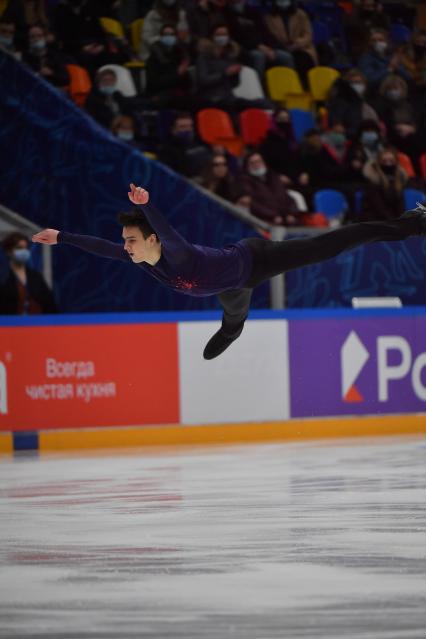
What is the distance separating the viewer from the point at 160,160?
12.0 meters

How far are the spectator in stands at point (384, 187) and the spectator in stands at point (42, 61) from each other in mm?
3339

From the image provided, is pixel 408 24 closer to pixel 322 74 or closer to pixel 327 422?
pixel 322 74

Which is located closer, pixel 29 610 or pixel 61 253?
pixel 29 610

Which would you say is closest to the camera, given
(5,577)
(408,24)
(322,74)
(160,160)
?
(5,577)

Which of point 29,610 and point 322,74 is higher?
point 322,74

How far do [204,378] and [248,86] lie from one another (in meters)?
4.98

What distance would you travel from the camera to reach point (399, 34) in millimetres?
17281

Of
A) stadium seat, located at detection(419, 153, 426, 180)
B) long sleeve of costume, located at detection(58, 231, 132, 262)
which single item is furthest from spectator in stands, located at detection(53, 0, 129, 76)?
long sleeve of costume, located at detection(58, 231, 132, 262)

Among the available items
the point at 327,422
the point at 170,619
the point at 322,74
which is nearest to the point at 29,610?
the point at 170,619

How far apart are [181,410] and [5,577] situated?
6.63m

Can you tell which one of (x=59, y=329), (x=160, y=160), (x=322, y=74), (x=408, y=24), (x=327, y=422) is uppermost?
(x=408, y=24)

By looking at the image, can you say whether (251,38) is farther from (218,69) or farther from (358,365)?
(358,365)

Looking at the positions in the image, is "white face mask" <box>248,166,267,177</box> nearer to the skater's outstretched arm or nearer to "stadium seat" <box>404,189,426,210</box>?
"stadium seat" <box>404,189,426,210</box>

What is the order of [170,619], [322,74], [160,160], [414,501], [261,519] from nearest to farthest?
[170,619], [261,519], [414,501], [160,160], [322,74]
